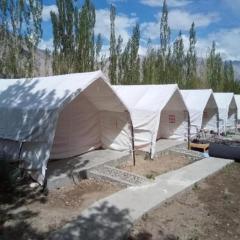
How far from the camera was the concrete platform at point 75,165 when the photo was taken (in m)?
9.48

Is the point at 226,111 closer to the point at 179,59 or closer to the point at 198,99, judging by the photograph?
the point at 198,99

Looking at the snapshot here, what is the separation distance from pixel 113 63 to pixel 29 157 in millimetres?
17867

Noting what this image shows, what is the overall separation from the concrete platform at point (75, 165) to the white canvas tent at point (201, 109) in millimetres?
7252

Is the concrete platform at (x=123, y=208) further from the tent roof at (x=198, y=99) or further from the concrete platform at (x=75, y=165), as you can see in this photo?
the tent roof at (x=198, y=99)

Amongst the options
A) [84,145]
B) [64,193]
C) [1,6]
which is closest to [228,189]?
[64,193]

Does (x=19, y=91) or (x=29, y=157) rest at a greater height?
(x=19, y=91)

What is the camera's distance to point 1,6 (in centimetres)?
2089

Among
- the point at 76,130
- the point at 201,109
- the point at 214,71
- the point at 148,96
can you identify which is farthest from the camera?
the point at 214,71

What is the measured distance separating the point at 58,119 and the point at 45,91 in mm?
1735

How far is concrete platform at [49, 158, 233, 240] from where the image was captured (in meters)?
6.33

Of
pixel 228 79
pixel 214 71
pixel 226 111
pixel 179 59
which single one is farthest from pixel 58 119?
pixel 228 79

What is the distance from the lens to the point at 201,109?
18.6m

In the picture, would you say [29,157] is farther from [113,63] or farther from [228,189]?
[113,63]

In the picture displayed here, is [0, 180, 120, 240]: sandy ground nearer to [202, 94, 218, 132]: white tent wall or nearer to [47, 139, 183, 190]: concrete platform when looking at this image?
[47, 139, 183, 190]: concrete platform
